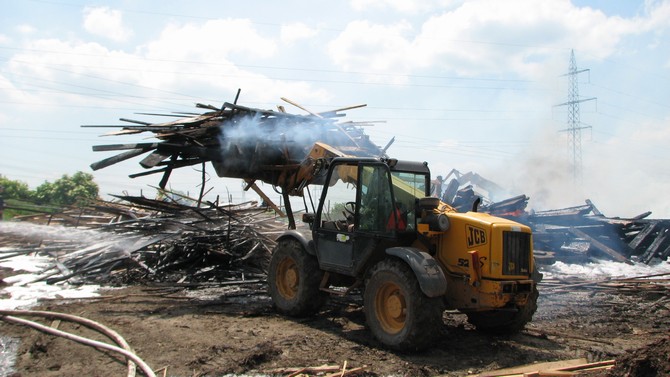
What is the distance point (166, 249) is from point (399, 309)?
7452 millimetres

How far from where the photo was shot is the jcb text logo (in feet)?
21.9

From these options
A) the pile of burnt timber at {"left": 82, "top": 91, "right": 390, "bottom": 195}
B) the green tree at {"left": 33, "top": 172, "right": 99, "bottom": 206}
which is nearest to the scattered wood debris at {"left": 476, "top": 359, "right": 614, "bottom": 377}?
the pile of burnt timber at {"left": 82, "top": 91, "right": 390, "bottom": 195}

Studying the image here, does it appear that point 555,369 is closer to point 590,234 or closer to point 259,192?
point 259,192

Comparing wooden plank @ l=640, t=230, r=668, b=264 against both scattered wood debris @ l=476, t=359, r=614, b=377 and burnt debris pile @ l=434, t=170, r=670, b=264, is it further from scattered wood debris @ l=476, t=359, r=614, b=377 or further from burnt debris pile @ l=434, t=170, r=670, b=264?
scattered wood debris @ l=476, t=359, r=614, b=377

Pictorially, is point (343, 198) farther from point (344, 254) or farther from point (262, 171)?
point (262, 171)

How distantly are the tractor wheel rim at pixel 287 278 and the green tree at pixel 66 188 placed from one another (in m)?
35.1

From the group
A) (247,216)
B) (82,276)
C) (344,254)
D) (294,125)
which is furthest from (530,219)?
(82,276)

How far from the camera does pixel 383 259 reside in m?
7.50

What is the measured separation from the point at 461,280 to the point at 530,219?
39.0ft

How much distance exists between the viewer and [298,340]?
7.10 metres

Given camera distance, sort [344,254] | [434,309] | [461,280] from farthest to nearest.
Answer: [344,254], [461,280], [434,309]

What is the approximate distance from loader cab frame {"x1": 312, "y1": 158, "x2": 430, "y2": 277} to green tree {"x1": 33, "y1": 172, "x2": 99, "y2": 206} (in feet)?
119

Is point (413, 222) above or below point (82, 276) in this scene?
above

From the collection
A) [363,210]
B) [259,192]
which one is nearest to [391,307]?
[363,210]
